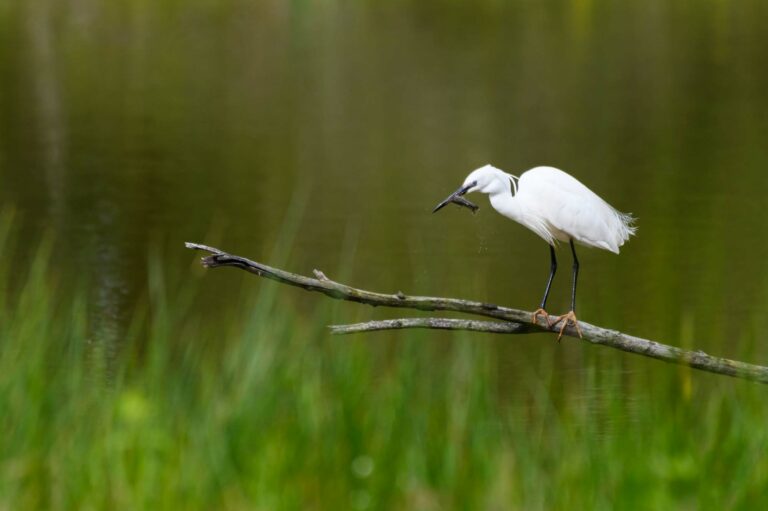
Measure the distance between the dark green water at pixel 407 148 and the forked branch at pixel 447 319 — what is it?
89 millimetres

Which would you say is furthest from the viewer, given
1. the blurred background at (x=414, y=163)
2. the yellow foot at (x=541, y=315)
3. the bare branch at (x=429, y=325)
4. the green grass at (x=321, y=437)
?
the blurred background at (x=414, y=163)

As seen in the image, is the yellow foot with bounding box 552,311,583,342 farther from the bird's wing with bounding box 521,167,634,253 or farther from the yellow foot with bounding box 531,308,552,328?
the bird's wing with bounding box 521,167,634,253

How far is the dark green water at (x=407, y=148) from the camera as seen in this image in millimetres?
8078

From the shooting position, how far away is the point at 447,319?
133 inches

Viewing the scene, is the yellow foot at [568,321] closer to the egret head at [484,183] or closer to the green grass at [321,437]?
the green grass at [321,437]

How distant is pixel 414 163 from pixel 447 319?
32.0ft

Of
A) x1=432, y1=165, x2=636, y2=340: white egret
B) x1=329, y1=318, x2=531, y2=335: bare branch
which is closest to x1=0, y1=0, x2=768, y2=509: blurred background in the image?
x1=329, y1=318, x2=531, y2=335: bare branch

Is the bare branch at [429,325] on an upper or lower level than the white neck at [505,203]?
lower

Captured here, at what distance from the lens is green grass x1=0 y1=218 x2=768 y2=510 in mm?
2697

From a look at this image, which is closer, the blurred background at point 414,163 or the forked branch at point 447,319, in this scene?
the forked branch at point 447,319

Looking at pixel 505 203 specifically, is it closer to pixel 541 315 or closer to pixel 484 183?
pixel 484 183

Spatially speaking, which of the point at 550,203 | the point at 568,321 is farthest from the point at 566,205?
the point at 568,321

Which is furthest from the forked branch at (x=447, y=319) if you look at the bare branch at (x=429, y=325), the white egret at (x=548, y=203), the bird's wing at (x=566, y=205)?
the bird's wing at (x=566, y=205)

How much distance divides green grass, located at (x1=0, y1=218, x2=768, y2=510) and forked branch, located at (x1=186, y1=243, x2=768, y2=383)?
0.24ft
